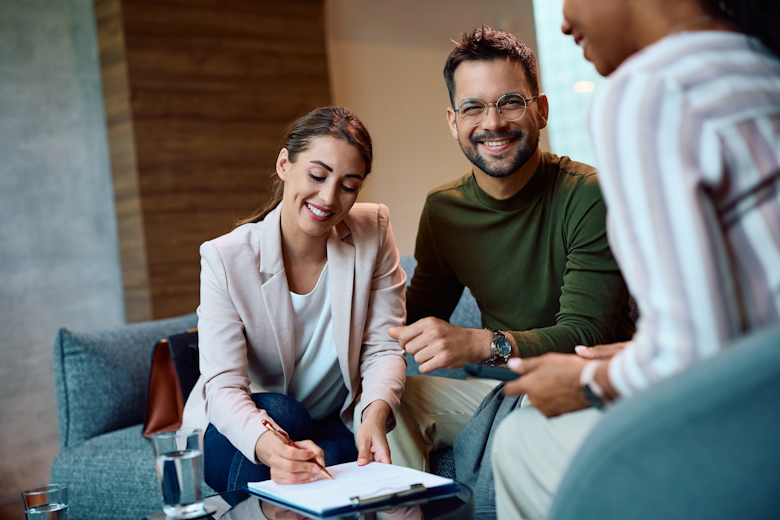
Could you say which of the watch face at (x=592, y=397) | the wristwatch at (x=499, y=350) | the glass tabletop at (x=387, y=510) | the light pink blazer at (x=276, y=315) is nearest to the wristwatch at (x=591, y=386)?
the watch face at (x=592, y=397)

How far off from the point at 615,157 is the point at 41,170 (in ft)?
10.0

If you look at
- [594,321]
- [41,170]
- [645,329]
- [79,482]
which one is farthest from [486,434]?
[41,170]

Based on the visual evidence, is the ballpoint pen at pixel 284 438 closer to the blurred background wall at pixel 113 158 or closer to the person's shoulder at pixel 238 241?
the person's shoulder at pixel 238 241

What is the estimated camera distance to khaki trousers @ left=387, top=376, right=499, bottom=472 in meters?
1.73

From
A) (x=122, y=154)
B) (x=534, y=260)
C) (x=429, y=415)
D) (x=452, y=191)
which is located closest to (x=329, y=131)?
(x=452, y=191)

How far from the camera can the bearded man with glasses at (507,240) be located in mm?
1724

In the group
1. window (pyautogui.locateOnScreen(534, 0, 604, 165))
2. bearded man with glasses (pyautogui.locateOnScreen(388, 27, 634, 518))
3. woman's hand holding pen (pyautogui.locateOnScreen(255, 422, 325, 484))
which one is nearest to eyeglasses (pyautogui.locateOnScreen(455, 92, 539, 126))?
bearded man with glasses (pyautogui.locateOnScreen(388, 27, 634, 518))

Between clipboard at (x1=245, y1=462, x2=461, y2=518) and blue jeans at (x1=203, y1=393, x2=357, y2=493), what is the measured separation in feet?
0.86

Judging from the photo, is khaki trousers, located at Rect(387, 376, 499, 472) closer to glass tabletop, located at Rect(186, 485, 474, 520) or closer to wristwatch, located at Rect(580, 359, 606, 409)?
glass tabletop, located at Rect(186, 485, 474, 520)

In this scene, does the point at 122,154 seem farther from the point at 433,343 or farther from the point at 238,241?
the point at 433,343

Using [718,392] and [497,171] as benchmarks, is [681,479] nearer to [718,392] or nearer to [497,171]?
[718,392]

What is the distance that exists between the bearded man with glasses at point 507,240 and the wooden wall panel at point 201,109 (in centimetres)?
172

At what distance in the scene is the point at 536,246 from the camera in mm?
1866

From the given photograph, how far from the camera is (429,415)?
6.02 ft
